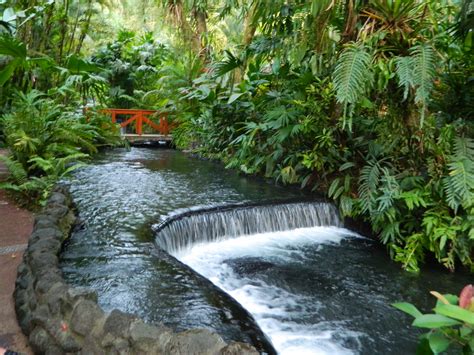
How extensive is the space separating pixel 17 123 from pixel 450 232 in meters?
5.49

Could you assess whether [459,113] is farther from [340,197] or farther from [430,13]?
[340,197]

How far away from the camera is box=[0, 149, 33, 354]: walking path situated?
2.54 meters

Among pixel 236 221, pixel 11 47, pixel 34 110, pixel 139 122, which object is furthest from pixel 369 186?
pixel 139 122

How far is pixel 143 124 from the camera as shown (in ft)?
44.9

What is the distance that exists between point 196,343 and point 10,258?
95.0 inches

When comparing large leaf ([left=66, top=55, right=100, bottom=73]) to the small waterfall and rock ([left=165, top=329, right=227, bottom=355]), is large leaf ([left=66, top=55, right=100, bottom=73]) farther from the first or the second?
rock ([left=165, top=329, right=227, bottom=355])

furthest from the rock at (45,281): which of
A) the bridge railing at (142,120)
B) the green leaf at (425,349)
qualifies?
the bridge railing at (142,120)

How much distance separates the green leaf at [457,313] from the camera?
91 cm

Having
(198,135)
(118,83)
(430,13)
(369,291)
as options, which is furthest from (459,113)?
(118,83)

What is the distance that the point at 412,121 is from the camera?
4441 mm

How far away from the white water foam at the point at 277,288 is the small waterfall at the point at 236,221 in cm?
9

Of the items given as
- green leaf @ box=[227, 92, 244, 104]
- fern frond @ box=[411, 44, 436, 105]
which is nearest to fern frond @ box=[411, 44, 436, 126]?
fern frond @ box=[411, 44, 436, 105]

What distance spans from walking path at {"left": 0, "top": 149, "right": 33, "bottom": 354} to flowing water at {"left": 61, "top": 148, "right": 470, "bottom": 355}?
1.39ft

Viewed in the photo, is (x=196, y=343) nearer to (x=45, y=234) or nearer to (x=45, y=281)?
(x=45, y=281)
